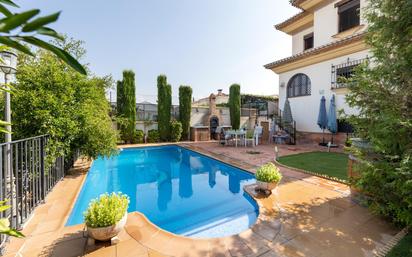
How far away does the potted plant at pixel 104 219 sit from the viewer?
3.29 meters

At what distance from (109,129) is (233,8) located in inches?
352

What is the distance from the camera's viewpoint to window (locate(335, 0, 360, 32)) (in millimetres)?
12903

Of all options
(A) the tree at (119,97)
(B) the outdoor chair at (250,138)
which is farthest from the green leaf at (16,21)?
(A) the tree at (119,97)

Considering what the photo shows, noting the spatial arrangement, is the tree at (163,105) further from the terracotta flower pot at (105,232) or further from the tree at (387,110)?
the tree at (387,110)

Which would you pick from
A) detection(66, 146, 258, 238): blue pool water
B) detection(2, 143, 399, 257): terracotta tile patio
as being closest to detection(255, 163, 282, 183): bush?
detection(2, 143, 399, 257): terracotta tile patio

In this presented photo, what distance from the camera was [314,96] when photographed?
14.3m

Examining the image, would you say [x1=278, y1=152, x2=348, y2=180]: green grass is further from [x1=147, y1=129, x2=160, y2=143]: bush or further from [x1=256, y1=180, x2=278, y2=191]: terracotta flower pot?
[x1=147, y1=129, x2=160, y2=143]: bush

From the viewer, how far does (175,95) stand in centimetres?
1888

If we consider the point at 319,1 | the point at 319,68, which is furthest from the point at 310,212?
the point at 319,1

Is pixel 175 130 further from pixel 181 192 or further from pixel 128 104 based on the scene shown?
pixel 181 192

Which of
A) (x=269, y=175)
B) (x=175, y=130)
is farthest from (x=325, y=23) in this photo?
(x=269, y=175)

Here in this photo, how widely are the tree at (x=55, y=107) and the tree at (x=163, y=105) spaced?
408 inches

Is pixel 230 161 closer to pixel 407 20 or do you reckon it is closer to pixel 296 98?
pixel 407 20

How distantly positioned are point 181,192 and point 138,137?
35.1 feet
